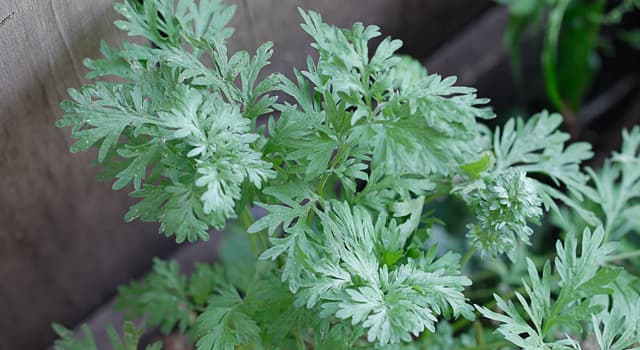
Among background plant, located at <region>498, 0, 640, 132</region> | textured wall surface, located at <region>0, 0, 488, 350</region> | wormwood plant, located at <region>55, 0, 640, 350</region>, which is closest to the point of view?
wormwood plant, located at <region>55, 0, 640, 350</region>

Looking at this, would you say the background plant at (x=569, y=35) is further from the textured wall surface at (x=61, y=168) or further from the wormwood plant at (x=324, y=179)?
the wormwood plant at (x=324, y=179)

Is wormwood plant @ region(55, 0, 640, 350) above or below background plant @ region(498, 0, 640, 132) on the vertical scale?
above

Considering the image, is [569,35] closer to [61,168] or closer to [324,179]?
[324,179]

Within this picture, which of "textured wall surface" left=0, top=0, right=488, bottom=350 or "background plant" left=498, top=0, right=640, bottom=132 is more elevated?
"textured wall surface" left=0, top=0, right=488, bottom=350

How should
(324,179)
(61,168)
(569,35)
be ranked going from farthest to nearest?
1. (569,35)
2. (61,168)
3. (324,179)

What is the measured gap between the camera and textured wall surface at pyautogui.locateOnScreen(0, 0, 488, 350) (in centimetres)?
81

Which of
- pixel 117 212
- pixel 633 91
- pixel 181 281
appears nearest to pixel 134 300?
pixel 181 281

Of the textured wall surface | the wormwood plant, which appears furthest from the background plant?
the wormwood plant

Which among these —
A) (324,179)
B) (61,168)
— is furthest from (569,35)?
(61,168)

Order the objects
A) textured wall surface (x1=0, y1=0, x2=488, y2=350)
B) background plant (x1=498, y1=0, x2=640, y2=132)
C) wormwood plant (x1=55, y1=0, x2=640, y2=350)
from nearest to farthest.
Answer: wormwood plant (x1=55, y1=0, x2=640, y2=350) → textured wall surface (x1=0, y1=0, x2=488, y2=350) → background plant (x1=498, y1=0, x2=640, y2=132)

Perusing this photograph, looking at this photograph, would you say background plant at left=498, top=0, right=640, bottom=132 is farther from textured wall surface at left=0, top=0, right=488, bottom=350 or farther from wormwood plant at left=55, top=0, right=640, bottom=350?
wormwood plant at left=55, top=0, right=640, bottom=350

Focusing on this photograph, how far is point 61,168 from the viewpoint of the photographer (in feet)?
3.24

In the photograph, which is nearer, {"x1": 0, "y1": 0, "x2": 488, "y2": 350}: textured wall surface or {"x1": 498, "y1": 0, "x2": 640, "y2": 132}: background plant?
{"x1": 0, "y1": 0, "x2": 488, "y2": 350}: textured wall surface

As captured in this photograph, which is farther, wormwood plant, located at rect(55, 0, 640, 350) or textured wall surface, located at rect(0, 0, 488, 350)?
textured wall surface, located at rect(0, 0, 488, 350)
